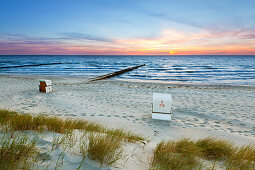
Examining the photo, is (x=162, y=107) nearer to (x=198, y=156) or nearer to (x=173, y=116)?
(x=173, y=116)

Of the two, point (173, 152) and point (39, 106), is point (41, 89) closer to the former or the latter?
point (39, 106)

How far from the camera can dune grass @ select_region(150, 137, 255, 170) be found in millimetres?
2438

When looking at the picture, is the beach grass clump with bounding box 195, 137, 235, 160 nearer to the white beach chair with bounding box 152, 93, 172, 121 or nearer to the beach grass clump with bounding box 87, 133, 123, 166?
the beach grass clump with bounding box 87, 133, 123, 166

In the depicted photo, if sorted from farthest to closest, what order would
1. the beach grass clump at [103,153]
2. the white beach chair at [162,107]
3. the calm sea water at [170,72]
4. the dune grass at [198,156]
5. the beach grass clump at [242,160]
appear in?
the calm sea water at [170,72]
the white beach chair at [162,107]
the beach grass clump at [242,160]
the dune grass at [198,156]
the beach grass clump at [103,153]

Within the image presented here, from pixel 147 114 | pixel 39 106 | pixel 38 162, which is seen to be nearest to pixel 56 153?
pixel 38 162

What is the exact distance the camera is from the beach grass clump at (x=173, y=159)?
7.72ft

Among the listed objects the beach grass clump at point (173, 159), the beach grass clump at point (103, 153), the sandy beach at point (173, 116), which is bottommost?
the sandy beach at point (173, 116)

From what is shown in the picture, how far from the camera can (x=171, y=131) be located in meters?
5.30

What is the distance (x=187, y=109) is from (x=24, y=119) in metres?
7.08

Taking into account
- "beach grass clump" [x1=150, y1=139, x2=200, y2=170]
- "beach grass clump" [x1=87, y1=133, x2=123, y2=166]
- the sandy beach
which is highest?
"beach grass clump" [x1=87, y1=133, x2=123, y2=166]

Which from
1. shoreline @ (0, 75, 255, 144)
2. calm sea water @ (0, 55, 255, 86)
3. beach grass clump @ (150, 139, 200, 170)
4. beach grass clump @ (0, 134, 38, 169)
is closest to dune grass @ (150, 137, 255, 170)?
beach grass clump @ (150, 139, 200, 170)

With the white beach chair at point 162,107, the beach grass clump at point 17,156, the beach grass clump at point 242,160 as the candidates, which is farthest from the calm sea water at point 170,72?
the beach grass clump at point 17,156

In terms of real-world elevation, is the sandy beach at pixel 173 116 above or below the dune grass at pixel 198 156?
below

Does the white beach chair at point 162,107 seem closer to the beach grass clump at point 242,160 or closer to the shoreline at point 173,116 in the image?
the shoreline at point 173,116
